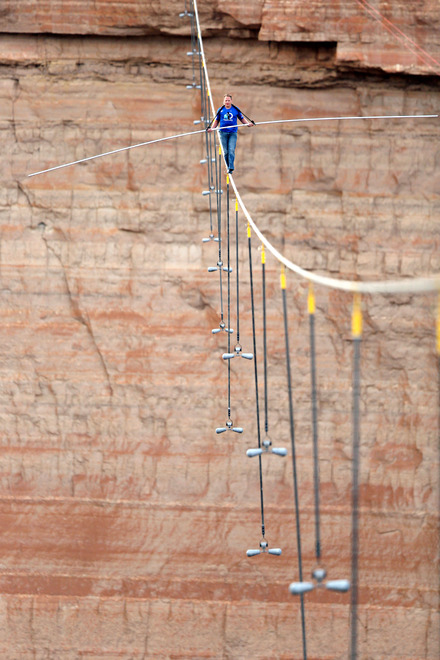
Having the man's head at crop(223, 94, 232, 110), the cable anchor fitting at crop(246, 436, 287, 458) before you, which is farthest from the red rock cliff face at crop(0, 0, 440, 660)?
the cable anchor fitting at crop(246, 436, 287, 458)

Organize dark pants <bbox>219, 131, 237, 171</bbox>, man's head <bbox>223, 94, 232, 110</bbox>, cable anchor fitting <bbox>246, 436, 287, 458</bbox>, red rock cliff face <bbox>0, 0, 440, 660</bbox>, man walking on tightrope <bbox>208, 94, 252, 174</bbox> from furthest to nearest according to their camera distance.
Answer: red rock cliff face <bbox>0, 0, 440, 660</bbox> → dark pants <bbox>219, 131, 237, 171</bbox> → man walking on tightrope <bbox>208, 94, 252, 174</bbox> → man's head <bbox>223, 94, 232, 110</bbox> → cable anchor fitting <bbox>246, 436, 287, 458</bbox>

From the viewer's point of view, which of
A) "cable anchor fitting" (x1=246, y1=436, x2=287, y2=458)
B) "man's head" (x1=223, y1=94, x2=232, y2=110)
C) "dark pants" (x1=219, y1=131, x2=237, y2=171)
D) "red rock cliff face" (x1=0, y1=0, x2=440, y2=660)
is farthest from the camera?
"red rock cliff face" (x1=0, y1=0, x2=440, y2=660)

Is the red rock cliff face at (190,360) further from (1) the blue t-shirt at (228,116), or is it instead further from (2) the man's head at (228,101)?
(2) the man's head at (228,101)

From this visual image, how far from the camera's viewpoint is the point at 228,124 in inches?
294

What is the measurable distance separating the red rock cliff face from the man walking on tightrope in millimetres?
2915

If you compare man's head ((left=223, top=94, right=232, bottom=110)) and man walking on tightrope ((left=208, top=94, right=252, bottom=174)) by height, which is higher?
man's head ((left=223, top=94, right=232, bottom=110))

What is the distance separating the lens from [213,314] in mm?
10625

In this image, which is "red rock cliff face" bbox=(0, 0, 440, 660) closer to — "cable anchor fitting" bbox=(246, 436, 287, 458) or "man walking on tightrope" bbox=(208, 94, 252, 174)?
"man walking on tightrope" bbox=(208, 94, 252, 174)

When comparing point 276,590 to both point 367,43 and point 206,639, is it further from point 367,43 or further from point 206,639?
point 367,43

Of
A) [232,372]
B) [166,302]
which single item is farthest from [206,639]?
[166,302]

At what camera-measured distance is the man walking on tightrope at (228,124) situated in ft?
24.0

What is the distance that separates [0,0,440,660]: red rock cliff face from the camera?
10.5 metres

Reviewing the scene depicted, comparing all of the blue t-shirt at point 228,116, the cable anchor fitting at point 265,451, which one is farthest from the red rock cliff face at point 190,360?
the cable anchor fitting at point 265,451

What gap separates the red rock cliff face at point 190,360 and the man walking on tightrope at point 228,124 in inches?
115
